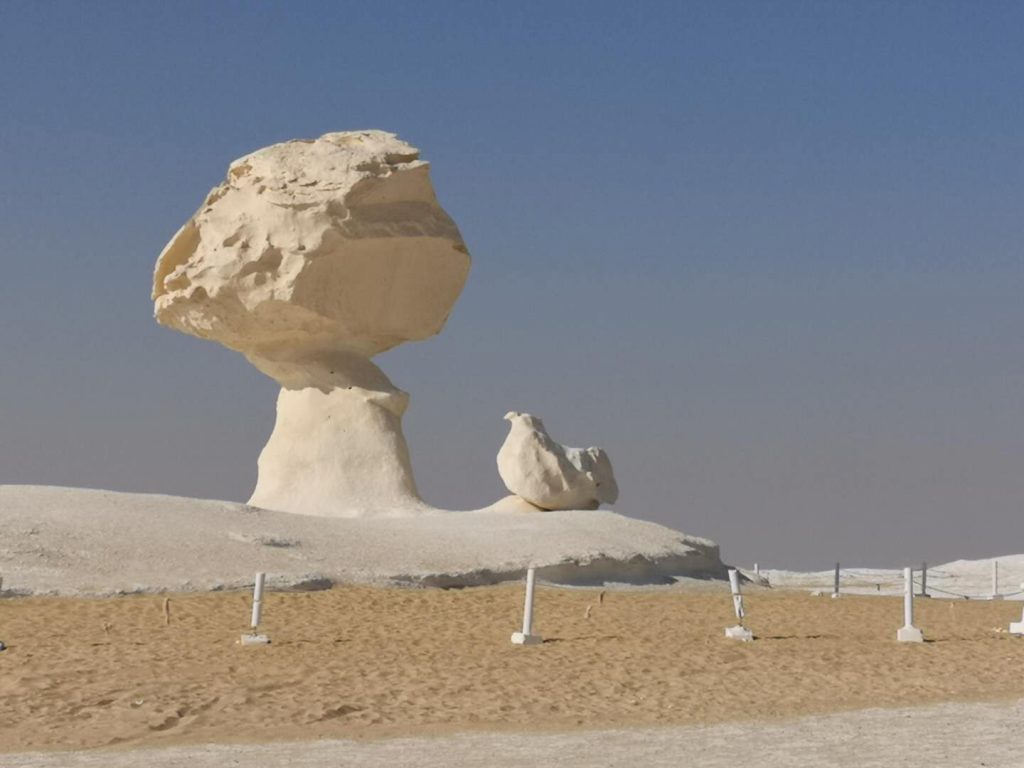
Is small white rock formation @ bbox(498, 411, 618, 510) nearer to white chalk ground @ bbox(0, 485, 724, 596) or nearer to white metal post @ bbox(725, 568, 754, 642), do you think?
white chalk ground @ bbox(0, 485, 724, 596)

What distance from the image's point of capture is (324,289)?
85.3 ft

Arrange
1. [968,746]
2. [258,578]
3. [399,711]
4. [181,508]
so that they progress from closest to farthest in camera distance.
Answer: [968,746]
[399,711]
[258,578]
[181,508]

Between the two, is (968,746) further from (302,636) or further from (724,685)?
(302,636)

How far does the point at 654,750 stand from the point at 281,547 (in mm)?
11836

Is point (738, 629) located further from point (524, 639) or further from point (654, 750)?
point (654, 750)

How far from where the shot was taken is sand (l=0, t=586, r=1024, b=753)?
10.6 m

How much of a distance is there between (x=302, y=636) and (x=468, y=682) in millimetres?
3413

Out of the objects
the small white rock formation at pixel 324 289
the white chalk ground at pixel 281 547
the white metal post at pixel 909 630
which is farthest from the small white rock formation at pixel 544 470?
the white metal post at pixel 909 630

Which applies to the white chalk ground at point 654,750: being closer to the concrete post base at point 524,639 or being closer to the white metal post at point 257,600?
the concrete post base at point 524,639

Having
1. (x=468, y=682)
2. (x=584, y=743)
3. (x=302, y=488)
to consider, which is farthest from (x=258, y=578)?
(x=302, y=488)

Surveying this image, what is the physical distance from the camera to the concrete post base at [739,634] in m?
15.7

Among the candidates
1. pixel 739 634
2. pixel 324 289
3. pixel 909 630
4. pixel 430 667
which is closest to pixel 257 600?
pixel 430 667

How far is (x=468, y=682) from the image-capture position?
12172 mm

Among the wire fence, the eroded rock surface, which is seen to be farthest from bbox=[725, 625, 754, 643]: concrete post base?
the eroded rock surface
